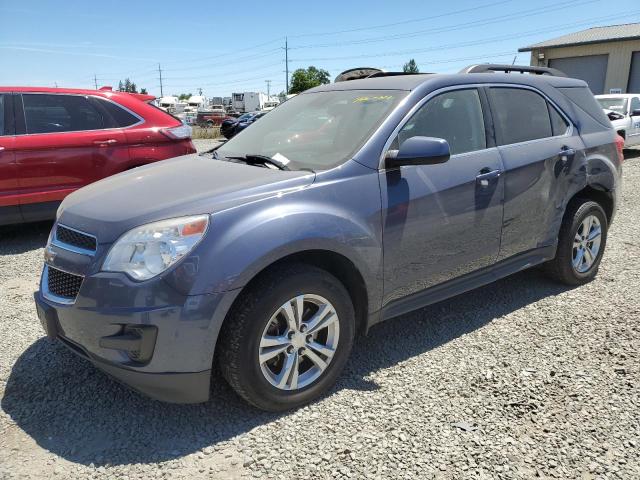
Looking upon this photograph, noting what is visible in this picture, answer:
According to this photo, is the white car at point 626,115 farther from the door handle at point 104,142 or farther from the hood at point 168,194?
the hood at point 168,194

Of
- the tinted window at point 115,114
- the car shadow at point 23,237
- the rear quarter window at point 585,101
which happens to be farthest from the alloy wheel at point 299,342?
the tinted window at point 115,114

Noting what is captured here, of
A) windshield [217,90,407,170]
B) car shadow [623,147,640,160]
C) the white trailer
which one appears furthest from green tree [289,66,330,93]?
windshield [217,90,407,170]

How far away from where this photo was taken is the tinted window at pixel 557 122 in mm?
4047

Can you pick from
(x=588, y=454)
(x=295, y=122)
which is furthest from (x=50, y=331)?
(x=588, y=454)

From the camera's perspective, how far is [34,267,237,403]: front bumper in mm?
2309

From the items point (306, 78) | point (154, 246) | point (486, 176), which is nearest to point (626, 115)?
point (486, 176)

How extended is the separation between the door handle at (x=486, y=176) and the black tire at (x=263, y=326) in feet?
4.06

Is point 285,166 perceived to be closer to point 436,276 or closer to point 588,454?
point 436,276

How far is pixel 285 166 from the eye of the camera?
2.99 meters

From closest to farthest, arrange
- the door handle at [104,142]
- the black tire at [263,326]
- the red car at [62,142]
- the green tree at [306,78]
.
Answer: the black tire at [263,326] → the red car at [62,142] → the door handle at [104,142] → the green tree at [306,78]

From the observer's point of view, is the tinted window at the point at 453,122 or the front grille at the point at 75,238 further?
the tinted window at the point at 453,122

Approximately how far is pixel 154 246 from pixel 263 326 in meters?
0.63

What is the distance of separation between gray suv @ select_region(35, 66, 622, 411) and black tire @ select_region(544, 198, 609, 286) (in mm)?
138

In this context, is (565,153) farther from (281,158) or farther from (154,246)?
(154,246)
